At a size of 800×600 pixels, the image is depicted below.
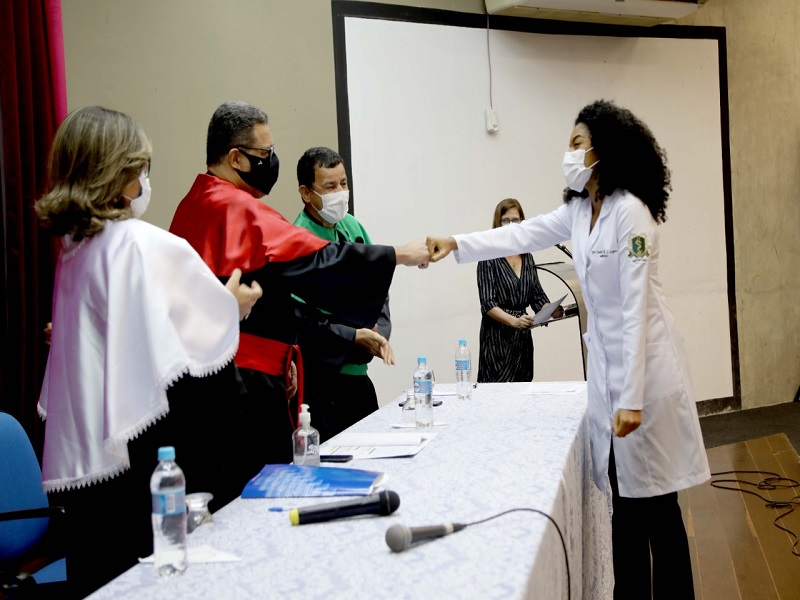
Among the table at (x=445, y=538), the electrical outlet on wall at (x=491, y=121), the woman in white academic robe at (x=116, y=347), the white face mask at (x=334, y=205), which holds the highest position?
the electrical outlet on wall at (x=491, y=121)

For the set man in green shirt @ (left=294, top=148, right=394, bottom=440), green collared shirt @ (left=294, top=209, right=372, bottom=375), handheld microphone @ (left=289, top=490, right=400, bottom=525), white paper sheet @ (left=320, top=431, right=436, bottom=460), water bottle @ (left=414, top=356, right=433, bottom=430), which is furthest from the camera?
green collared shirt @ (left=294, top=209, right=372, bottom=375)

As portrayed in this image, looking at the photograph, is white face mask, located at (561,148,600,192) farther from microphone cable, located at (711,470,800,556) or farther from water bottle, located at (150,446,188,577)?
microphone cable, located at (711,470,800,556)

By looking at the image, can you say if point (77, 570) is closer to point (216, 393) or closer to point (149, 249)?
point (216, 393)

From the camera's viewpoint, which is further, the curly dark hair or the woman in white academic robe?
the curly dark hair

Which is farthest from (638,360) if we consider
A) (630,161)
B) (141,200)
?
(141,200)

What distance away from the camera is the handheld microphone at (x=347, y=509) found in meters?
1.54

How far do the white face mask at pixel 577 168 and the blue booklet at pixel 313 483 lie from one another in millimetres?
1127

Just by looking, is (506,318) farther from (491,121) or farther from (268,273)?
(268,273)

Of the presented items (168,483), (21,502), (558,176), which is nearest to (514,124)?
(558,176)

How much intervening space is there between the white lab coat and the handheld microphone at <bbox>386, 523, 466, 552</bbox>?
0.91m

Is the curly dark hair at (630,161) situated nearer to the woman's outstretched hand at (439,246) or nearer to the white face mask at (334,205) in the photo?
the woman's outstretched hand at (439,246)

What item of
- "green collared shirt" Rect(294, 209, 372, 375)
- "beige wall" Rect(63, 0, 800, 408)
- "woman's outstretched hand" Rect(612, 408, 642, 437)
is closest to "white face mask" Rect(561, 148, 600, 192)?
"woman's outstretched hand" Rect(612, 408, 642, 437)

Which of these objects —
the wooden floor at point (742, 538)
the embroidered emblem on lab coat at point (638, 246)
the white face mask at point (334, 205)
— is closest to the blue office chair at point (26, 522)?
the white face mask at point (334, 205)

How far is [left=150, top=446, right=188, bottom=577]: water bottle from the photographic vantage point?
1291mm
